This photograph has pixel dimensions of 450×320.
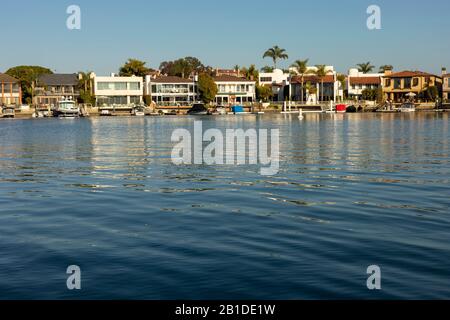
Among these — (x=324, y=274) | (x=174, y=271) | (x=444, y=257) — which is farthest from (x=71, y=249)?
(x=444, y=257)

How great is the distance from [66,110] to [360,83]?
74.7m

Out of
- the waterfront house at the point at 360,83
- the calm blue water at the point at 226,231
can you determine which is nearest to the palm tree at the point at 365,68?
the waterfront house at the point at 360,83

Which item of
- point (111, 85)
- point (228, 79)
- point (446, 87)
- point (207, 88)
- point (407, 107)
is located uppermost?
point (228, 79)

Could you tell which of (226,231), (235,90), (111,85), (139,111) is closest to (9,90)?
(111,85)

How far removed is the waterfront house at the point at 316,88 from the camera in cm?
15870

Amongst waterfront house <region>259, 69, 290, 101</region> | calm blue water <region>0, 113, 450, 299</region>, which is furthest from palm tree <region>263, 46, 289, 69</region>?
calm blue water <region>0, 113, 450, 299</region>

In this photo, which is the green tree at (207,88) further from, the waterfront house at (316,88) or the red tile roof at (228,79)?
the waterfront house at (316,88)

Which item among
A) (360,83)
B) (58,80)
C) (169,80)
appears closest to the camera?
(169,80)

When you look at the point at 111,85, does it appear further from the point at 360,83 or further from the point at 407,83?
the point at 407,83

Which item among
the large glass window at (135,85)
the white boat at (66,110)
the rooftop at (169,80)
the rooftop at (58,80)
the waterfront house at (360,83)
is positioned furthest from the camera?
the rooftop at (58,80)

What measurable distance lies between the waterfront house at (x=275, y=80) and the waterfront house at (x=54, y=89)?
5020 cm

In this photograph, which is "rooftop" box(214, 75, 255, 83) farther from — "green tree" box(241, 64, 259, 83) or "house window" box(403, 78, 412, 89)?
"house window" box(403, 78, 412, 89)

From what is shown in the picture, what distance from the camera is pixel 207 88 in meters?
152

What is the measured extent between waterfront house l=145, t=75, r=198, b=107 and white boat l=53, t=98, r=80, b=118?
66.7ft
